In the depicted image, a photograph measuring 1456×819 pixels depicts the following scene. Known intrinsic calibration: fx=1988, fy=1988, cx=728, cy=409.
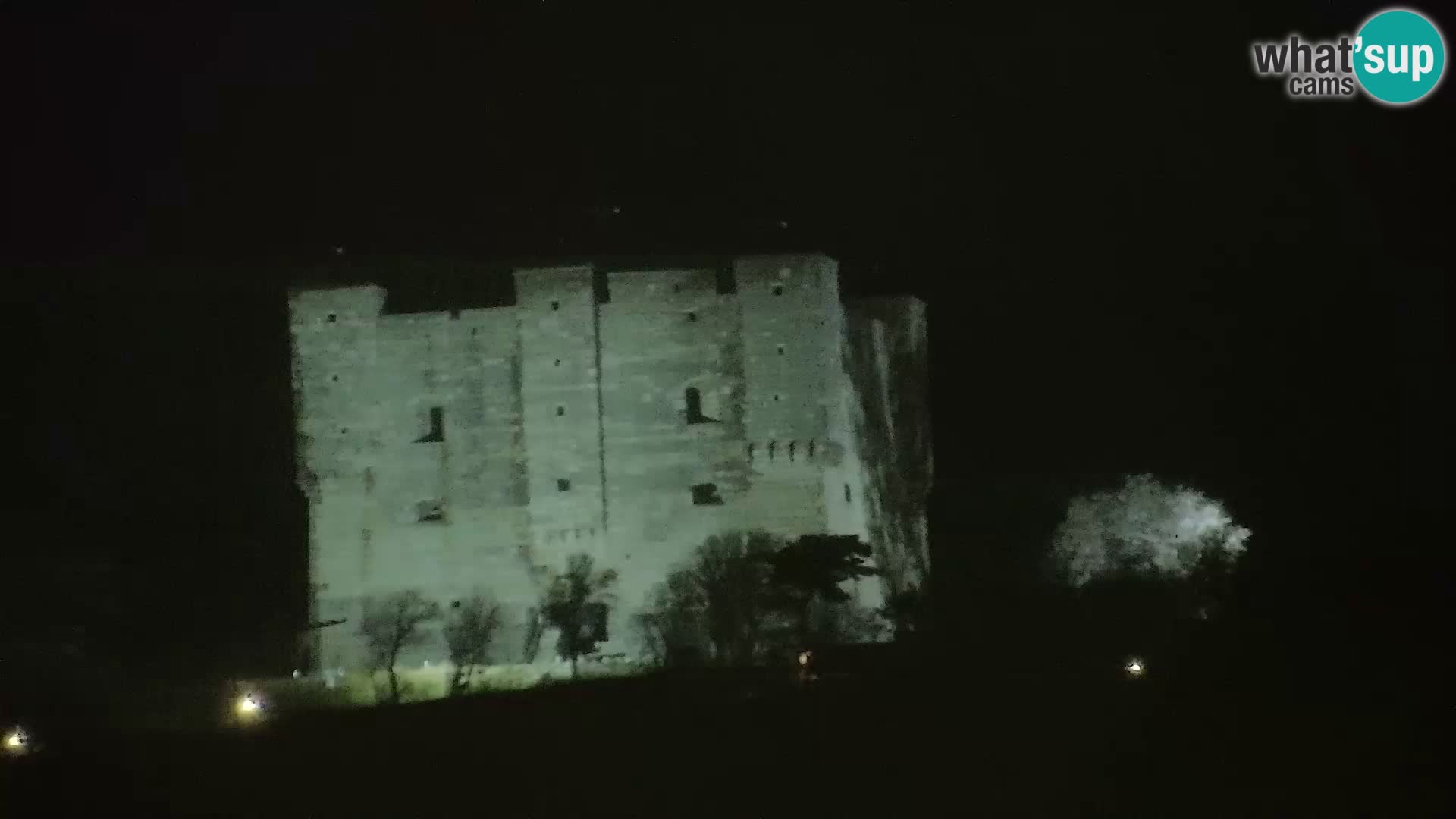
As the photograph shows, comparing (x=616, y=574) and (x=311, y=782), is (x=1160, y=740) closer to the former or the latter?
(x=311, y=782)

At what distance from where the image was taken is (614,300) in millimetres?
33250

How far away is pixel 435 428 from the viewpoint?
3416 centimetres

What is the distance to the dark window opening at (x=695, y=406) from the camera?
33.1m

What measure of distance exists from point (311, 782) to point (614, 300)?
16.5m

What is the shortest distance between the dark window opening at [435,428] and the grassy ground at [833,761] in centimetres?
1260

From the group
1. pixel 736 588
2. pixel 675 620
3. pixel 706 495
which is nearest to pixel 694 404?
pixel 706 495

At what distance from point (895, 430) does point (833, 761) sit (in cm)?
1899

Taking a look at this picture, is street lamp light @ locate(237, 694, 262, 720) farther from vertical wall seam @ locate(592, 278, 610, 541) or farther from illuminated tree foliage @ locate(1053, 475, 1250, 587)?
illuminated tree foliage @ locate(1053, 475, 1250, 587)

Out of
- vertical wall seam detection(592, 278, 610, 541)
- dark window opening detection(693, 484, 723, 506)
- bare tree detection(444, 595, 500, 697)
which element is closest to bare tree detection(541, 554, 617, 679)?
vertical wall seam detection(592, 278, 610, 541)

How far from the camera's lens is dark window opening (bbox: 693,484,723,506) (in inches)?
1296

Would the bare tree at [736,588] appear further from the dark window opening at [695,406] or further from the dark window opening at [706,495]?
the dark window opening at [695,406]

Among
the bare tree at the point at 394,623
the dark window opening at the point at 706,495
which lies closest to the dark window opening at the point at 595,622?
the dark window opening at the point at 706,495

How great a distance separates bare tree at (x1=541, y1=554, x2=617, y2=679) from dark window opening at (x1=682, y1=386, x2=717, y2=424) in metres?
2.86

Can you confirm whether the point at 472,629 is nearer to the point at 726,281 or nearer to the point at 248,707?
the point at 248,707
